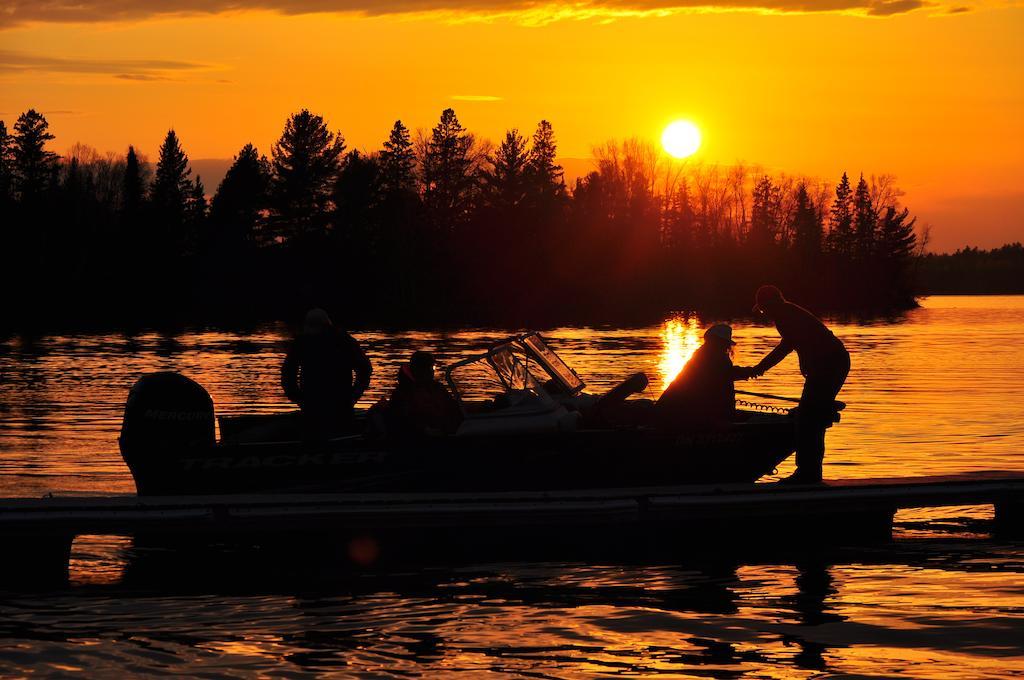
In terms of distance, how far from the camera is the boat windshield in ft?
42.5

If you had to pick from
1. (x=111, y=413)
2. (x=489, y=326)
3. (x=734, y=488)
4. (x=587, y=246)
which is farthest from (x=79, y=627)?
(x=587, y=246)

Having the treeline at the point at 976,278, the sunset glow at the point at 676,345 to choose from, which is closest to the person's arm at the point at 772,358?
the sunset glow at the point at 676,345

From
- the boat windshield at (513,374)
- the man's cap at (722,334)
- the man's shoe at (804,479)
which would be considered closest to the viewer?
the boat windshield at (513,374)

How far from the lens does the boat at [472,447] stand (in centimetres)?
1277

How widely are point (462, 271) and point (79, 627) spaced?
90200mm

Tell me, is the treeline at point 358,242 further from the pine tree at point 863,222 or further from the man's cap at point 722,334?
the man's cap at point 722,334

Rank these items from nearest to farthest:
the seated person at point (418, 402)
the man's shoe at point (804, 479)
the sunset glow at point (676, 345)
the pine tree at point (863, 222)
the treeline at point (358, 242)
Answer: the seated person at point (418, 402)
the man's shoe at point (804, 479)
the sunset glow at point (676, 345)
the treeline at point (358, 242)
the pine tree at point (863, 222)

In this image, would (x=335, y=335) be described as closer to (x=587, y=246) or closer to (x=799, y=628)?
(x=799, y=628)

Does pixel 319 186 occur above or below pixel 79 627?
above

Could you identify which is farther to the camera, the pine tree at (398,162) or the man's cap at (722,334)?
the pine tree at (398,162)

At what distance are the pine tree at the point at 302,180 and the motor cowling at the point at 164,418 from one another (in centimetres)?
8902

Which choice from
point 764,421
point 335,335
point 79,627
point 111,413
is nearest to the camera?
point 79,627

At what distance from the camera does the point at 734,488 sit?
13281 millimetres

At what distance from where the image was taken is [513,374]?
13328mm
